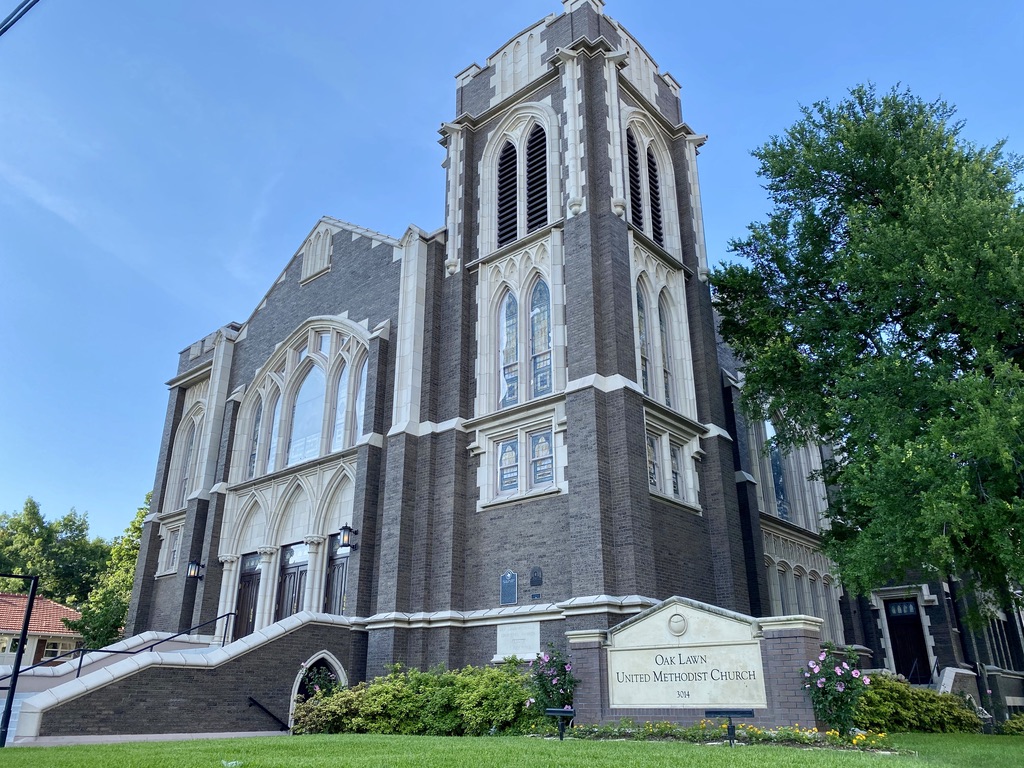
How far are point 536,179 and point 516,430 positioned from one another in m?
7.08

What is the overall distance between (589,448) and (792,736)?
22.9 ft

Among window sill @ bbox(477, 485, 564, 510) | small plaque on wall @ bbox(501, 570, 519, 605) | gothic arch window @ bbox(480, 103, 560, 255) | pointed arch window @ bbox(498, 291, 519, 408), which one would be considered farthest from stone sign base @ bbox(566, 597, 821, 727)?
gothic arch window @ bbox(480, 103, 560, 255)

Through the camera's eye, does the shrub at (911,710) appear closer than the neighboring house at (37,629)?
Yes

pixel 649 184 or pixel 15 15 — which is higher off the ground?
pixel 649 184

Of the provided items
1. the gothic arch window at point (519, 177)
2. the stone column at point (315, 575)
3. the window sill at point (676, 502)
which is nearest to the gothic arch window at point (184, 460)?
the stone column at point (315, 575)

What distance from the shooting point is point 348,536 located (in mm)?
18656

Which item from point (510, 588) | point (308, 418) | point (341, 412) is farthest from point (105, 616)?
point (510, 588)

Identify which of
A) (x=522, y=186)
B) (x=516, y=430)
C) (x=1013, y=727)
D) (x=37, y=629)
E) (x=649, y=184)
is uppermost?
(x=649, y=184)

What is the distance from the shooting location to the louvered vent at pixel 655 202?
2144 centimetres

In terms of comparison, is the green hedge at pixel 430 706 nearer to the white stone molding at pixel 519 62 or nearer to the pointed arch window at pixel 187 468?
the pointed arch window at pixel 187 468

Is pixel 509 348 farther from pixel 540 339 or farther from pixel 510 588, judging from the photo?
pixel 510 588

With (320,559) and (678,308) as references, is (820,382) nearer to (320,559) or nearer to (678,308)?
(678,308)

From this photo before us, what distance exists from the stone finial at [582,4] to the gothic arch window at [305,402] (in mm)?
10569

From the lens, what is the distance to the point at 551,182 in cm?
1978
